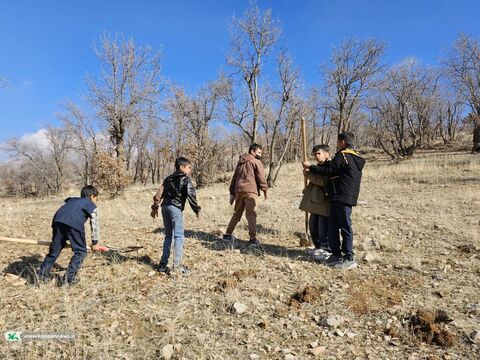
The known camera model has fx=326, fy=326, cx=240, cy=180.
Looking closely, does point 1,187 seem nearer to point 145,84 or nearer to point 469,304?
point 145,84

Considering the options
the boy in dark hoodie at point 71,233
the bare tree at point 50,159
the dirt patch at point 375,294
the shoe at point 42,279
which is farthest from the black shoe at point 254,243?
the bare tree at point 50,159

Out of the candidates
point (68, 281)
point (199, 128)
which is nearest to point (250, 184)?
point (68, 281)

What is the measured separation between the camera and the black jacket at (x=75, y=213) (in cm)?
434

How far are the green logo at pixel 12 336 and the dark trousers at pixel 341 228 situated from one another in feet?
13.3

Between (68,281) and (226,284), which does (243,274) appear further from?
(68,281)


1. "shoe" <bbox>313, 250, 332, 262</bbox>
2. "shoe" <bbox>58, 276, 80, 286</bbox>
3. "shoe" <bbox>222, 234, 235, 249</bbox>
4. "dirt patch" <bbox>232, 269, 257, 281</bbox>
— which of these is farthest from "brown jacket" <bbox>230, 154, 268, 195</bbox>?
"shoe" <bbox>58, 276, 80, 286</bbox>

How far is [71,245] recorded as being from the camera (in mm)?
4422

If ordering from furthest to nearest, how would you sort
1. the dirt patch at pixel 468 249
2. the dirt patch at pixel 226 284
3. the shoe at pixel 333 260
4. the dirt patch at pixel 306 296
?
the dirt patch at pixel 468 249 → the shoe at pixel 333 260 → the dirt patch at pixel 226 284 → the dirt patch at pixel 306 296

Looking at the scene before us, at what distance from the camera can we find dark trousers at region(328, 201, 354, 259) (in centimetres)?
480

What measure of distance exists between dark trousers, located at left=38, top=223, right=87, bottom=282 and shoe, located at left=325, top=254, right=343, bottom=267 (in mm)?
3553

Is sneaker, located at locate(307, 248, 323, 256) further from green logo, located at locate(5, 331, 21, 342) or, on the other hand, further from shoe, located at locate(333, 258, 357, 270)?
green logo, located at locate(5, 331, 21, 342)

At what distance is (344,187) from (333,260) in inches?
46.1

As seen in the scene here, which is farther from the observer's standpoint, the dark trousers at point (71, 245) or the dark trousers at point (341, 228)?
the dark trousers at point (341, 228)

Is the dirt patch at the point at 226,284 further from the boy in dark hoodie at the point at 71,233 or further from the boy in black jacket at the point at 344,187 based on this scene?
the boy in dark hoodie at the point at 71,233
